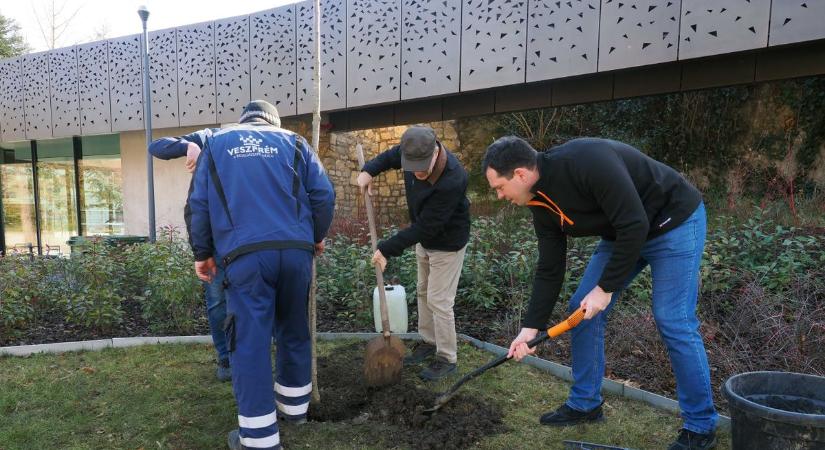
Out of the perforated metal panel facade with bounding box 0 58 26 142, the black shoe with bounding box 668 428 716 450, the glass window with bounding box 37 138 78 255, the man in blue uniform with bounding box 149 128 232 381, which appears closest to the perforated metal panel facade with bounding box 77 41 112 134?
the perforated metal panel facade with bounding box 0 58 26 142

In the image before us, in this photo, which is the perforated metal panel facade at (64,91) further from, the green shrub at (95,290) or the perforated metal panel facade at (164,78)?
the green shrub at (95,290)

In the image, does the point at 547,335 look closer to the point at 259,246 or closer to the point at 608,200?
the point at 608,200

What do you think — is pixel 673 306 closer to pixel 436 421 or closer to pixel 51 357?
pixel 436 421

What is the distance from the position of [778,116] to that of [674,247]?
983cm

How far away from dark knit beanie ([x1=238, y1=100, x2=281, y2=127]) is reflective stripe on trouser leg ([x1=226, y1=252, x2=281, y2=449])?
2.68 ft

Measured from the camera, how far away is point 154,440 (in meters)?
2.58

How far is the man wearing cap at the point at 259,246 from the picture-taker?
227cm

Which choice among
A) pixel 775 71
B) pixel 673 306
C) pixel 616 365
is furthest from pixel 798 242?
pixel 673 306

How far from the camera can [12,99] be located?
12.3 m

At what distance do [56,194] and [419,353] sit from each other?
44.6ft

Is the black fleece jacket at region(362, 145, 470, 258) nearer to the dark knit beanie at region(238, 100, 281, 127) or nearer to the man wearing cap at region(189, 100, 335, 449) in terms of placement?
the man wearing cap at region(189, 100, 335, 449)

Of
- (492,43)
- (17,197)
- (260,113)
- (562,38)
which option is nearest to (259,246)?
(260,113)

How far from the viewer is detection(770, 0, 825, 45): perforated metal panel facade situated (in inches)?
212

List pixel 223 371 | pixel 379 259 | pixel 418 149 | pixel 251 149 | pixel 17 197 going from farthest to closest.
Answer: pixel 17 197 → pixel 223 371 → pixel 379 259 → pixel 418 149 → pixel 251 149
